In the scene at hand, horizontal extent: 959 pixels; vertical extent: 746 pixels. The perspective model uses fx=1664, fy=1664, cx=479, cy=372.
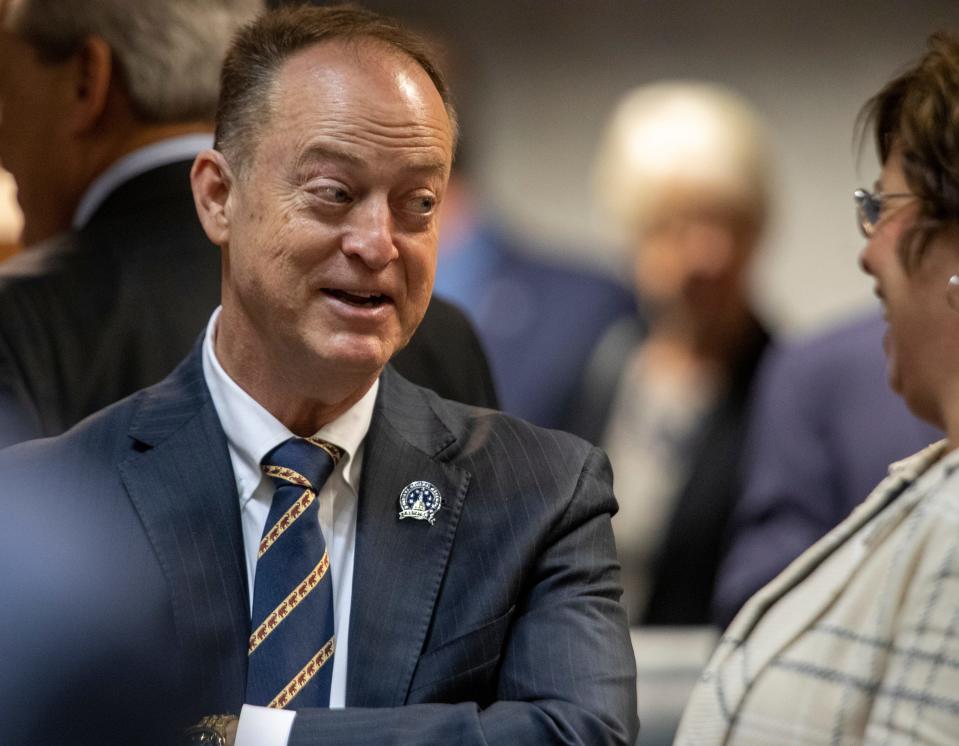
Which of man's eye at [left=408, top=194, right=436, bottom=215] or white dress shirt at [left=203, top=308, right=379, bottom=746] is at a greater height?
man's eye at [left=408, top=194, right=436, bottom=215]

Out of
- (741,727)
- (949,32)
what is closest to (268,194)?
(741,727)

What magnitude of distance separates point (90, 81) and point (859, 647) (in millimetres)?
1306

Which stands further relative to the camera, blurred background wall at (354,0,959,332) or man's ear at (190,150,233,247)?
blurred background wall at (354,0,959,332)

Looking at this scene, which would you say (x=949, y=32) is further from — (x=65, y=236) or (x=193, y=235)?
(x=65, y=236)

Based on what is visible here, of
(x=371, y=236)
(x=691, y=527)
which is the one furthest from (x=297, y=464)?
(x=691, y=527)

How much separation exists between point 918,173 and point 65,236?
3.90ft

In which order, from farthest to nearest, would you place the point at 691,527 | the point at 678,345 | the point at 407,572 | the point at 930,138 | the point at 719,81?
the point at 719,81 < the point at 678,345 < the point at 691,527 < the point at 930,138 < the point at 407,572

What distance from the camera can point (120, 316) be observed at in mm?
2303

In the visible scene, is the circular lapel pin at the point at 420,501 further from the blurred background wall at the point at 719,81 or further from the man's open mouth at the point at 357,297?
the blurred background wall at the point at 719,81

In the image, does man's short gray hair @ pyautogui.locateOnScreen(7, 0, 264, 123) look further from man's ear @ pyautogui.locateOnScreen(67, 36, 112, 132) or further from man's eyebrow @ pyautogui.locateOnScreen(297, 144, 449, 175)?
man's eyebrow @ pyautogui.locateOnScreen(297, 144, 449, 175)

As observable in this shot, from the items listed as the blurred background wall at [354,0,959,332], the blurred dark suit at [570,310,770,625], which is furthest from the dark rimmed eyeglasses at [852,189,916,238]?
the blurred background wall at [354,0,959,332]

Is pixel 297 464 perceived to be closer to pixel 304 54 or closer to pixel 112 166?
pixel 304 54

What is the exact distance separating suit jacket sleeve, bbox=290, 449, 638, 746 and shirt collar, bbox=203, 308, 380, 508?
27 cm

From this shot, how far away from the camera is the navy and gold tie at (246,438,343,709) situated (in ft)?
6.33
